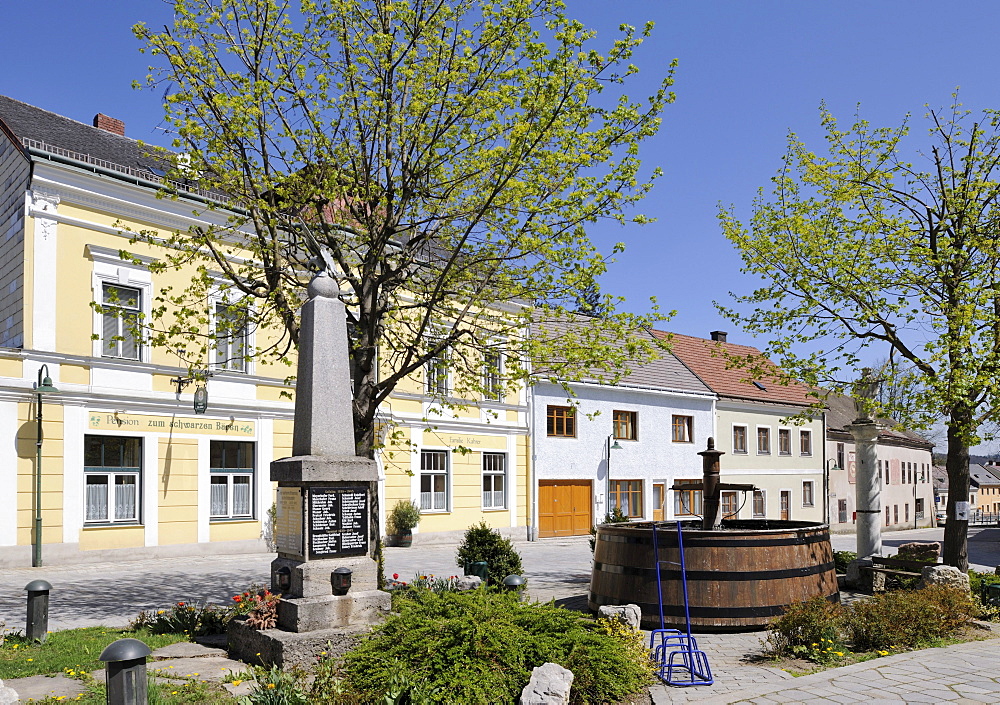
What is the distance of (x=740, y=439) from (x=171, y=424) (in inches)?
988

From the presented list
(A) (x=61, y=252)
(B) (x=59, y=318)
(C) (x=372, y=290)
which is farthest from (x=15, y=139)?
(C) (x=372, y=290)

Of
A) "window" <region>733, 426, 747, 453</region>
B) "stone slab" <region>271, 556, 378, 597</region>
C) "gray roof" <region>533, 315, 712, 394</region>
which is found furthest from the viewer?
"window" <region>733, 426, 747, 453</region>

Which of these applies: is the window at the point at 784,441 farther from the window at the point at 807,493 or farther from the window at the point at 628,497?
the window at the point at 628,497

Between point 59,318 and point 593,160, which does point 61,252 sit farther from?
point 593,160

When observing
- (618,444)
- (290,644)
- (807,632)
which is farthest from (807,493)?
(290,644)

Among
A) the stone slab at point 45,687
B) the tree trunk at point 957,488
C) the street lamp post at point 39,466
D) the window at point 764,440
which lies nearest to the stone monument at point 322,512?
the stone slab at point 45,687

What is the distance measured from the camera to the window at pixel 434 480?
25453mm

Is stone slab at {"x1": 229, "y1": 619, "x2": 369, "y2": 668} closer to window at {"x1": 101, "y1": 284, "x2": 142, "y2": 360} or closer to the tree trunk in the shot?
the tree trunk

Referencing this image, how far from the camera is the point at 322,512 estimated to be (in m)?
8.96

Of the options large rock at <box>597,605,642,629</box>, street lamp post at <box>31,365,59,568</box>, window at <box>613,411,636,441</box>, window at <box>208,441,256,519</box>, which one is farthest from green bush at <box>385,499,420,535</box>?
large rock at <box>597,605,642,629</box>

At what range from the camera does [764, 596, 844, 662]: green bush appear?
893cm

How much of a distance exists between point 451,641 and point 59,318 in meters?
14.8

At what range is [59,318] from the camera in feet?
58.9

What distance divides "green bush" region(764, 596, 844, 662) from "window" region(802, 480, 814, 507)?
3270cm
